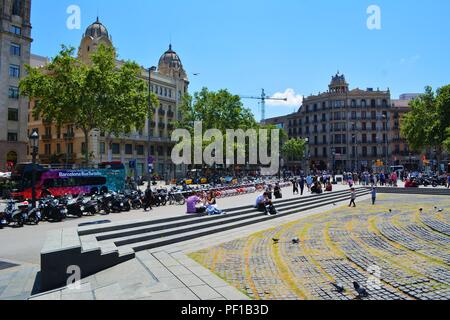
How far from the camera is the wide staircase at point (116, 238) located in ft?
23.3

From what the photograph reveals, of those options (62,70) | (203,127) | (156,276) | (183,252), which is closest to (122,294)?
(156,276)

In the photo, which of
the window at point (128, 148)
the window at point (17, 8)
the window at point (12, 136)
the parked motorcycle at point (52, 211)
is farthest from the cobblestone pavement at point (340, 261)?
the window at point (128, 148)

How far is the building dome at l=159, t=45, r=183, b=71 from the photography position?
235 feet

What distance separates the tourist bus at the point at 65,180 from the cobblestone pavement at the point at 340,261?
64.6 ft

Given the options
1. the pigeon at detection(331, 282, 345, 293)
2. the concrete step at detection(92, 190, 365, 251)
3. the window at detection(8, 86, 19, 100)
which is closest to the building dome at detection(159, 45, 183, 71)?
the window at detection(8, 86, 19, 100)

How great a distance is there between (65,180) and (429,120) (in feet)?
163

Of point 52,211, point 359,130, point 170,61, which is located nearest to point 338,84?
point 359,130

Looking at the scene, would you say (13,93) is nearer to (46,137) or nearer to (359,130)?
(46,137)

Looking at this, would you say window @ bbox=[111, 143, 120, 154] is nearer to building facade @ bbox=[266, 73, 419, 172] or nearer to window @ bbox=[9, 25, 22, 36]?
window @ bbox=[9, 25, 22, 36]

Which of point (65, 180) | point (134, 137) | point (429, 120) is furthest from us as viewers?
point (134, 137)

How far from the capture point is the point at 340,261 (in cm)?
854

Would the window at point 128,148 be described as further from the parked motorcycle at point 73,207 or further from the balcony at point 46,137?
the parked motorcycle at point 73,207
